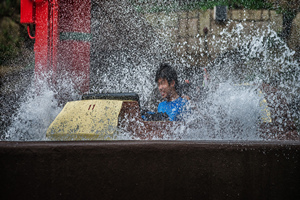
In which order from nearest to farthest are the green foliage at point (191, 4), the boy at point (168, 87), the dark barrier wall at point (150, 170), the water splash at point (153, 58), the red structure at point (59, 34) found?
the dark barrier wall at point (150, 170)
the red structure at point (59, 34)
the boy at point (168, 87)
the water splash at point (153, 58)
the green foliage at point (191, 4)

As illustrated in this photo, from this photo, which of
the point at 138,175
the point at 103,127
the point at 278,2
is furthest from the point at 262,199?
the point at 278,2

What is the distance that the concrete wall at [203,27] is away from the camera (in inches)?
157

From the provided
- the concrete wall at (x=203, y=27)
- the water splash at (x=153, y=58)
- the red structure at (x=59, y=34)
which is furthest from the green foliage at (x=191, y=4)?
the red structure at (x=59, y=34)

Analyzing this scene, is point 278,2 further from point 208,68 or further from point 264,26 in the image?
point 208,68

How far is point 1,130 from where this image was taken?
4.95 ft

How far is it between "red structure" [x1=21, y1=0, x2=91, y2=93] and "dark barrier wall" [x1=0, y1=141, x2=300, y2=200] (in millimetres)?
1466

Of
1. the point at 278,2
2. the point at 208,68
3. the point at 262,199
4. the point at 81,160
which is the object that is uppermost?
the point at 278,2

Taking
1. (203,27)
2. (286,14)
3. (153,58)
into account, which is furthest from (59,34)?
(286,14)

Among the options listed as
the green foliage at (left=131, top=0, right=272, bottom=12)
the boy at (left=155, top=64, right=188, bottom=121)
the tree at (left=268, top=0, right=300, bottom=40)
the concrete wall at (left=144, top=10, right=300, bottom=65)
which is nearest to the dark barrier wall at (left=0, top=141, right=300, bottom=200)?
the boy at (left=155, top=64, right=188, bottom=121)

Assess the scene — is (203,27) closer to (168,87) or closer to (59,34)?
(168,87)

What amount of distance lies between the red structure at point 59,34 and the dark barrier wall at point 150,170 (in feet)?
4.81

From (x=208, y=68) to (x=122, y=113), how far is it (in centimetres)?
304

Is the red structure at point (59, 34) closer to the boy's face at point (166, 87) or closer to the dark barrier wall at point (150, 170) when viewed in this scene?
the boy's face at point (166, 87)

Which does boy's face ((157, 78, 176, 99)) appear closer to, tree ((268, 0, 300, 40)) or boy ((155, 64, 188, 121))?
boy ((155, 64, 188, 121))
